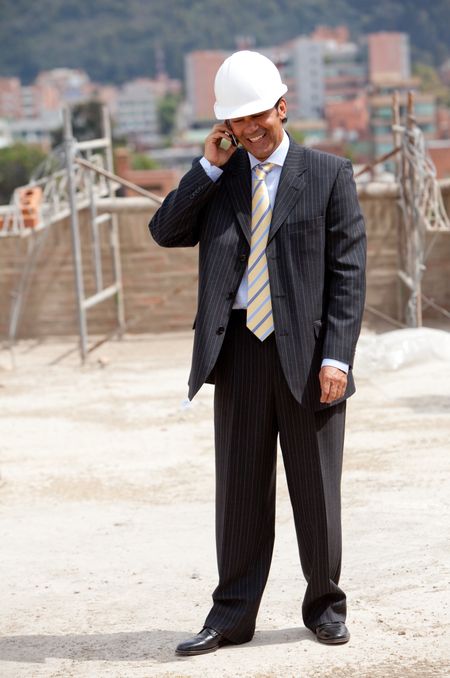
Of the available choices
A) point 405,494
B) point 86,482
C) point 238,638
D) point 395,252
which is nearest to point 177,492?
point 86,482

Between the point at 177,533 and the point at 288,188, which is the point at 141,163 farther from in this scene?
the point at 288,188

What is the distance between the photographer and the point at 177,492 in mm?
7227

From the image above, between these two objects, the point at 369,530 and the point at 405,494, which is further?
the point at 405,494

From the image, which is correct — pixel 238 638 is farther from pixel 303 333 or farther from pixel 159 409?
pixel 159 409

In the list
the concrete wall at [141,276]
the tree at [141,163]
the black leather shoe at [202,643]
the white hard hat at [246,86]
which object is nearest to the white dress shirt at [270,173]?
the white hard hat at [246,86]

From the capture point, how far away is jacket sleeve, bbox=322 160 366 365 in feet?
13.1

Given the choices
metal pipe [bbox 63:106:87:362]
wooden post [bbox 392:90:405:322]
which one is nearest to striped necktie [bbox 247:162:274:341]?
metal pipe [bbox 63:106:87:362]

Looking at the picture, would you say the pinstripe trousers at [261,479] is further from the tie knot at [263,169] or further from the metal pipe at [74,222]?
the metal pipe at [74,222]

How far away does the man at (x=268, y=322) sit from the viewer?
4004mm

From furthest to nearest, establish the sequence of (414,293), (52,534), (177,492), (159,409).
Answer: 1. (414,293)
2. (159,409)
3. (177,492)
4. (52,534)

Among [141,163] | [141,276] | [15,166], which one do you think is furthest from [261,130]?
[141,163]

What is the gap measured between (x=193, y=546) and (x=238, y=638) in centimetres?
163

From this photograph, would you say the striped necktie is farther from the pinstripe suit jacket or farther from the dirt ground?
the dirt ground

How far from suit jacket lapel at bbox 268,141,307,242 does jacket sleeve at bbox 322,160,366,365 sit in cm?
11
